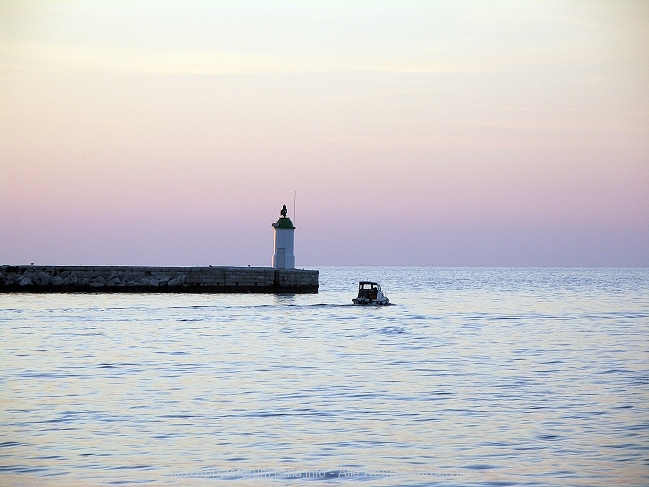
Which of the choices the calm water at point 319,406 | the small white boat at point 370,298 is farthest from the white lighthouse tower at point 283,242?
the calm water at point 319,406

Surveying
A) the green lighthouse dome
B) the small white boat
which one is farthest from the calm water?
the green lighthouse dome

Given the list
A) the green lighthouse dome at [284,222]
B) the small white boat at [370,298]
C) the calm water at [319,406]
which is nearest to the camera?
the calm water at [319,406]

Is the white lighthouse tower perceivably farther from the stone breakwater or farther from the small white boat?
the small white boat

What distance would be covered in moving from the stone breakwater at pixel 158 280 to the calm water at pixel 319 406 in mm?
27697

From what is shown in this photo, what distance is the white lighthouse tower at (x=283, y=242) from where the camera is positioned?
68.8m

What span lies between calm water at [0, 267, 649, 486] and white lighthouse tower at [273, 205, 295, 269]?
2765 cm

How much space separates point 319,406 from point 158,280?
2050 inches

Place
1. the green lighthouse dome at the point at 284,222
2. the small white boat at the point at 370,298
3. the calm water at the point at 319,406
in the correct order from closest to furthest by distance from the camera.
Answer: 1. the calm water at the point at 319,406
2. the small white boat at the point at 370,298
3. the green lighthouse dome at the point at 284,222

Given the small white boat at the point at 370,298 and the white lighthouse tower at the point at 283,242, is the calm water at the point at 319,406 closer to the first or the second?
the small white boat at the point at 370,298

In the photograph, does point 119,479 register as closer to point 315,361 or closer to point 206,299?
point 315,361

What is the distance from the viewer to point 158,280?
7050cm

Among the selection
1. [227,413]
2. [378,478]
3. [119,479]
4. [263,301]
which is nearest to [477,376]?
[227,413]

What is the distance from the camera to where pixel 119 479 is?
13.6 meters

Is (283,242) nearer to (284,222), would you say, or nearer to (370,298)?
(284,222)
